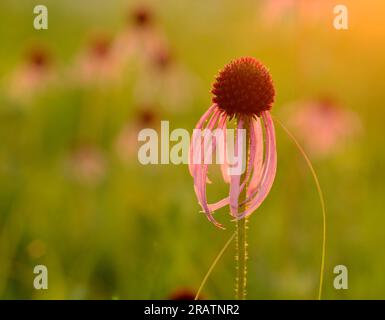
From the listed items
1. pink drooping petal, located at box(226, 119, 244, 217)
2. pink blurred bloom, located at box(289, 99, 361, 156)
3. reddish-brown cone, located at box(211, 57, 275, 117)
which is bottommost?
pink drooping petal, located at box(226, 119, 244, 217)

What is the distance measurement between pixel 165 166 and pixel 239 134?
1.58m

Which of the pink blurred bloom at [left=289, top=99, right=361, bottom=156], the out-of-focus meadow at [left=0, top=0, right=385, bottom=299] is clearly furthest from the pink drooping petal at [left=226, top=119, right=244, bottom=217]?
the pink blurred bloom at [left=289, top=99, right=361, bottom=156]

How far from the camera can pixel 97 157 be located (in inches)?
107

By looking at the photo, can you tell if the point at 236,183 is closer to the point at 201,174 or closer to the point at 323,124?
the point at 201,174

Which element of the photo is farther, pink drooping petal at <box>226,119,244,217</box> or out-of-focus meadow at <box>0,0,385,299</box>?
out-of-focus meadow at <box>0,0,385,299</box>

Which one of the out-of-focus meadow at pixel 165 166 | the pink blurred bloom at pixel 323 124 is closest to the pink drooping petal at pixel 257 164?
the out-of-focus meadow at pixel 165 166

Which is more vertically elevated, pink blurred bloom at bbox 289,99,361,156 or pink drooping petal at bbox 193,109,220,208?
pink blurred bloom at bbox 289,99,361,156

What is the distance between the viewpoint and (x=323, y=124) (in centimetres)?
293

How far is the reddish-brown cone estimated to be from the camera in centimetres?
100

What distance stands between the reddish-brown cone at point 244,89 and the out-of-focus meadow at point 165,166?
0.43 meters

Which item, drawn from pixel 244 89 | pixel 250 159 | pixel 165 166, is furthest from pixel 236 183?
pixel 165 166

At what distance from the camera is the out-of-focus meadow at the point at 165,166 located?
71.7 inches

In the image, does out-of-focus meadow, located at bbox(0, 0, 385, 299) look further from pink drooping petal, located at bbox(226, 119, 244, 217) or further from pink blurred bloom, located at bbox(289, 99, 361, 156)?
pink drooping petal, located at bbox(226, 119, 244, 217)

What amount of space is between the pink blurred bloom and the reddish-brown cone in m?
1.74
